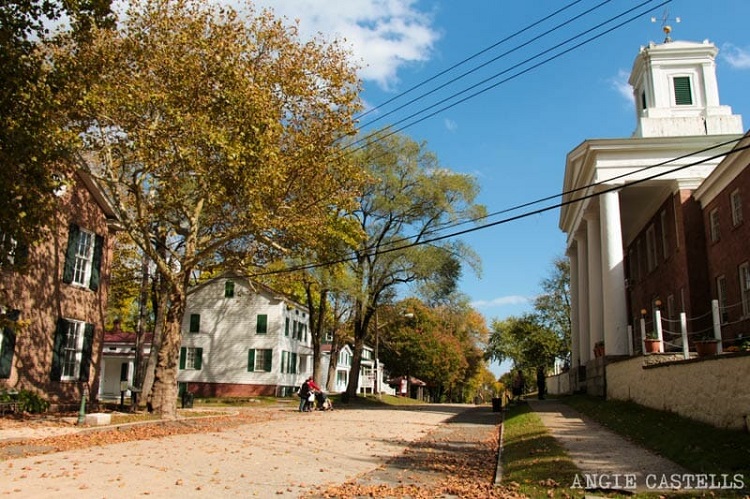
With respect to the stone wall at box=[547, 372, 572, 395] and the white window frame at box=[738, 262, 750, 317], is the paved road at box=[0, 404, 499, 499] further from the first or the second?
the stone wall at box=[547, 372, 572, 395]

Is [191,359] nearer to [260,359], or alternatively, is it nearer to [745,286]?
[260,359]

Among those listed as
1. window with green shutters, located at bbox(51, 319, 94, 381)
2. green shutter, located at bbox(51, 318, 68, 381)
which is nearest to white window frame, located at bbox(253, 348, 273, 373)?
window with green shutters, located at bbox(51, 319, 94, 381)

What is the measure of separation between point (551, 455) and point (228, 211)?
14.3 metres

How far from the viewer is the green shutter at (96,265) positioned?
22969mm

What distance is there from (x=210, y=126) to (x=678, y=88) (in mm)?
23152

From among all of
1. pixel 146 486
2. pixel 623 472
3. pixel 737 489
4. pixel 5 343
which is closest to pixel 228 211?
pixel 5 343

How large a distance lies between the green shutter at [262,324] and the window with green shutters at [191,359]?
451 centimetres

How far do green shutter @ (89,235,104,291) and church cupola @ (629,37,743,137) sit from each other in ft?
78.0

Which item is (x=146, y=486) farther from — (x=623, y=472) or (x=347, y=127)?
(x=347, y=127)

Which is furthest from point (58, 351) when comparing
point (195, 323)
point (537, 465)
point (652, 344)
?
point (195, 323)

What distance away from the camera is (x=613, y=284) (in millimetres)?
24938

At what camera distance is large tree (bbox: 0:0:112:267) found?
1288 centimetres

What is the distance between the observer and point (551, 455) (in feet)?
36.1

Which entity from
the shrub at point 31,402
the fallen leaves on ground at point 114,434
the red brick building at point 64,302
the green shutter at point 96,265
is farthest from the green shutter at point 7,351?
the fallen leaves on ground at point 114,434
